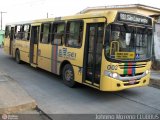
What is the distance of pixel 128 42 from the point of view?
332 inches

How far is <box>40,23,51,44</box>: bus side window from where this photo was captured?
39.6 ft

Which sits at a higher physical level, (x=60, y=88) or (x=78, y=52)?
(x=78, y=52)

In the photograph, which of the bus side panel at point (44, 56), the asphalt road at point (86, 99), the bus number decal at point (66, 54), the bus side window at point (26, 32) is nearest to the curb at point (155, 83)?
the asphalt road at point (86, 99)

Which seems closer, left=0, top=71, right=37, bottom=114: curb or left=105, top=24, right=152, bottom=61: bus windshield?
left=0, top=71, right=37, bottom=114: curb

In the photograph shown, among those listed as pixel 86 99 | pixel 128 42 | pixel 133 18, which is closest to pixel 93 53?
pixel 128 42

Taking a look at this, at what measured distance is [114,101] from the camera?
27.5 feet

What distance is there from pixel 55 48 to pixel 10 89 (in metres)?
3.06

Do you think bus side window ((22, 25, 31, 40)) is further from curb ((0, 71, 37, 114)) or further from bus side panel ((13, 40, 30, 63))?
curb ((0, 71, 37, 114))

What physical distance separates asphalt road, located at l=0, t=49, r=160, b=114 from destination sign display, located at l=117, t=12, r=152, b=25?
8.28ft

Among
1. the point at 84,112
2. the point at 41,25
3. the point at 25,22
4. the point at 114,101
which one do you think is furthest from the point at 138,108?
the point at 25,22

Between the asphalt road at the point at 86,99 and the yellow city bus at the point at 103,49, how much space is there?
0.46 metres

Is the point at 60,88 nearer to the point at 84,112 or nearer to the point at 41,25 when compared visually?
the point at 84,112

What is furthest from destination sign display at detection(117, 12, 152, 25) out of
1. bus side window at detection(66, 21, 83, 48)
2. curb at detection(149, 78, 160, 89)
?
curb at detection(149, 78, 160, 89)

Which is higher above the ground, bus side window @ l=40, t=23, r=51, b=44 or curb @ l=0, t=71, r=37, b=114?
bus side window @ l=40, t=23, r=51, b=44
